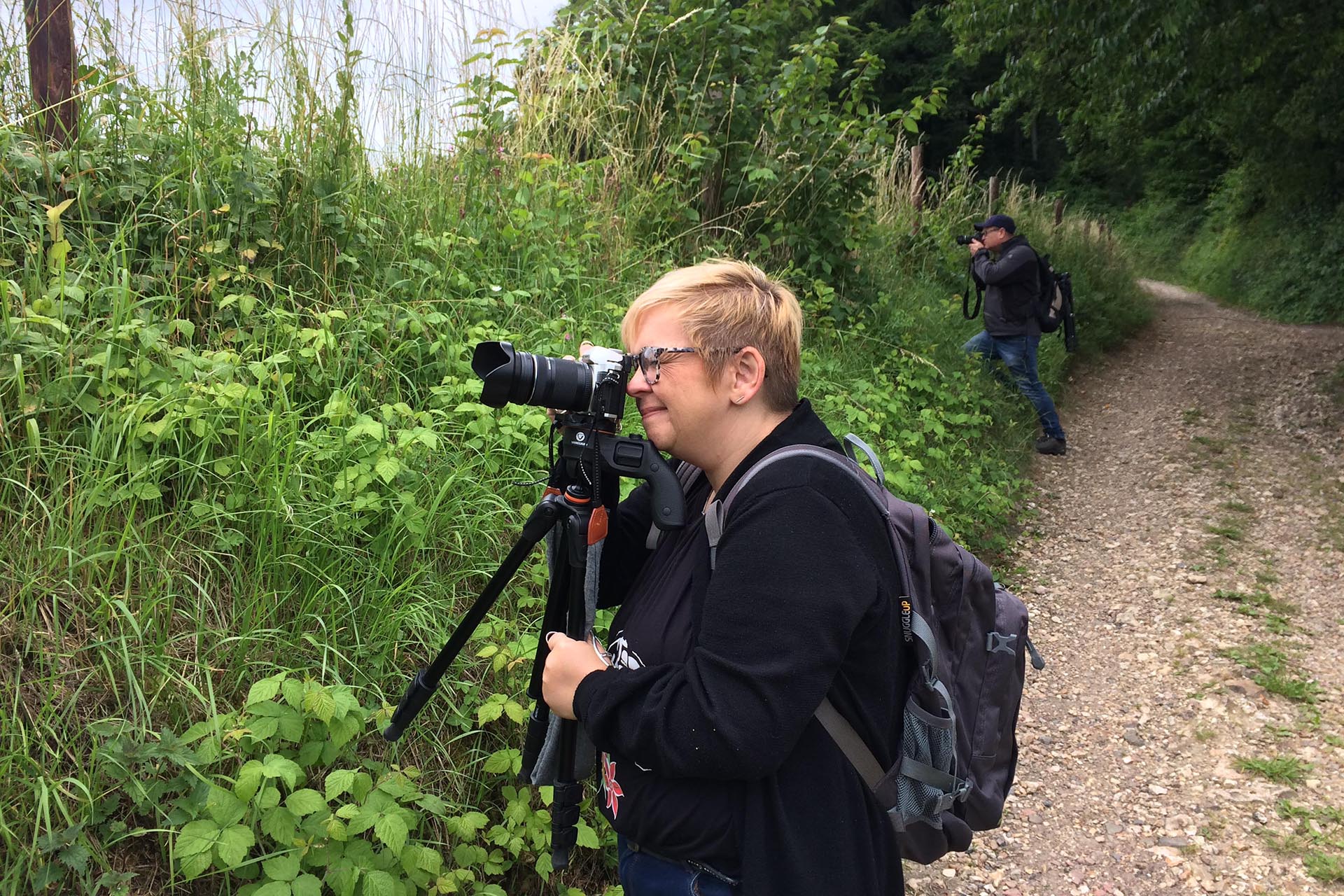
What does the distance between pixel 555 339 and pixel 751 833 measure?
263 cm

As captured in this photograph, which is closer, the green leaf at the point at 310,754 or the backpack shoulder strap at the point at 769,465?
the backpack shoulder strap at the point at 769,465

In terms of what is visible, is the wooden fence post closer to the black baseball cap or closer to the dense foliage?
the dense foliage

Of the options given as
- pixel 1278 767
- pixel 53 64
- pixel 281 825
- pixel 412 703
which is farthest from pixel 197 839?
pixel 1278 767

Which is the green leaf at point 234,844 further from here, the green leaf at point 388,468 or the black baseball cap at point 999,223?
the black baseball cap at point 999,223

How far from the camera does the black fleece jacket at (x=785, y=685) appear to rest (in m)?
1.13

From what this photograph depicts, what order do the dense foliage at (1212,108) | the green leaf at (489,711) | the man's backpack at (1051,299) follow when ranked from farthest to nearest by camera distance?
the dense foliage at (1212,108) < the man's backpack at (1051,299) < the green leaf at (489,711)

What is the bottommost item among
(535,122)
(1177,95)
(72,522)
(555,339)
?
(72,522)

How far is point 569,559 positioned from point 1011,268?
6478 millimetres

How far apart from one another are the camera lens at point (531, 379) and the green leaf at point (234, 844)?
109 cm

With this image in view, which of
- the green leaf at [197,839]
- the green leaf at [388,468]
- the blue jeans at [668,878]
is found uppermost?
the green leaf at [388,468]

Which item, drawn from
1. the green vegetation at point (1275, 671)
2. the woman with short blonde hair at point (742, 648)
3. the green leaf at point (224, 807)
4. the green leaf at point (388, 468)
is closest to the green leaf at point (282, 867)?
the green leaf at point (224, 807)

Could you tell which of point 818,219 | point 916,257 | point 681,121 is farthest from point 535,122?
point 916,257

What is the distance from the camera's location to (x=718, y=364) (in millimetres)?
1360

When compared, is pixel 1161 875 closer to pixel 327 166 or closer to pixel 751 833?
pixel 751 833
